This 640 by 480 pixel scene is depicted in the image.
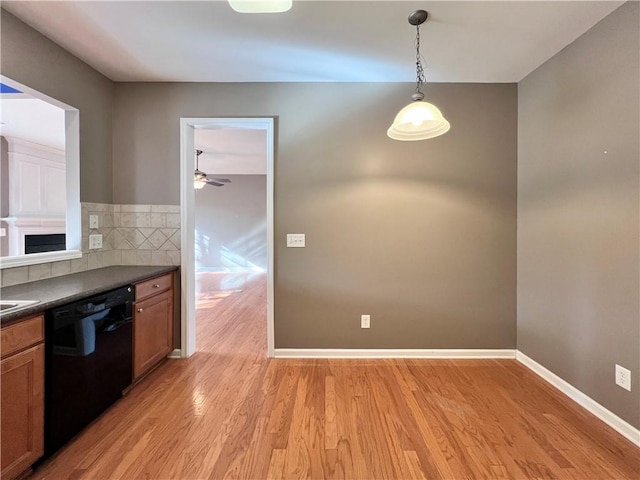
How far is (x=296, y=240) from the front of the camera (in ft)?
8.88

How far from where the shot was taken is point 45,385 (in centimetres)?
146

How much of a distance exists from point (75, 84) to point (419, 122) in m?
2.69

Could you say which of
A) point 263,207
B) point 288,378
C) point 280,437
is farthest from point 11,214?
point 280,437

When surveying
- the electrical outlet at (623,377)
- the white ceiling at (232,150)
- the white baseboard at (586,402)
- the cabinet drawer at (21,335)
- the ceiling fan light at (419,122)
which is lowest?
the white baseboard at (586,402)

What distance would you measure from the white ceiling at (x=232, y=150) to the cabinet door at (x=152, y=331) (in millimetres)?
1807

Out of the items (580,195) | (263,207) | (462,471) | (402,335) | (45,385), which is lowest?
(462,471)

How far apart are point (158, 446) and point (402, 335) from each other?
2053 mm

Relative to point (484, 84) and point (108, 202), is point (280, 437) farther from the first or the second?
point (484, 84)

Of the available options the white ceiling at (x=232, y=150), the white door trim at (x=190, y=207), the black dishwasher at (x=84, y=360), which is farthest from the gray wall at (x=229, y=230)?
the black dishwasher at (x=84, y=360)

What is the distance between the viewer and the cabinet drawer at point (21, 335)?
1255 millimetres

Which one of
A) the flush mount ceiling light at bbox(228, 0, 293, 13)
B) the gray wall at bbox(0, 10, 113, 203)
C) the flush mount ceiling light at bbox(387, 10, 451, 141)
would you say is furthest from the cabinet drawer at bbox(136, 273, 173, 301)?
the flush mount ceiling light at bbox(387, 10, 451, 141)

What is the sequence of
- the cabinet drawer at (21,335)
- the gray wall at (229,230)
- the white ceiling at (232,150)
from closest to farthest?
→ the cabinet drawer at (21,335) → the white ceiling at (232,150) → the gray wall at (229,230)

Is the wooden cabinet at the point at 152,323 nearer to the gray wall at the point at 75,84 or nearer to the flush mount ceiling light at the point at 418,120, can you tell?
the gray wall at the point at 75,84

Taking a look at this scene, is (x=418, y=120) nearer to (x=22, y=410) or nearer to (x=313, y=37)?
(x=313, y=37)
